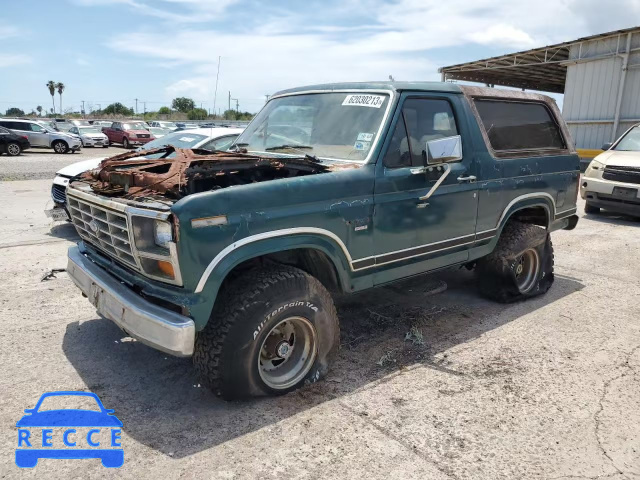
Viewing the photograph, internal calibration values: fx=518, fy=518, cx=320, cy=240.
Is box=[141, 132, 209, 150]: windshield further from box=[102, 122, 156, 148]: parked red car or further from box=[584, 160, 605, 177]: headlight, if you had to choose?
box=[102, 122, 156, 148]: parked red car

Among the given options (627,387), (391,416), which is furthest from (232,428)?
(627,387)

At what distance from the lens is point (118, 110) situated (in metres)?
81.6

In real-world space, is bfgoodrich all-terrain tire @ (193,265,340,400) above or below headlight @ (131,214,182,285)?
below

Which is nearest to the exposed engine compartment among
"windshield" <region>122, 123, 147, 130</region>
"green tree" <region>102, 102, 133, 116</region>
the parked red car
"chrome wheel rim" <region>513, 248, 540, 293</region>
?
"chrome wheel rim" <region>513, 248, 540, 293</region>

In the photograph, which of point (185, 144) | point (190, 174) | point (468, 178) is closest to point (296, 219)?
point (190, 174)

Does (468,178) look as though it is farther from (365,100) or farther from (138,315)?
(138,315)

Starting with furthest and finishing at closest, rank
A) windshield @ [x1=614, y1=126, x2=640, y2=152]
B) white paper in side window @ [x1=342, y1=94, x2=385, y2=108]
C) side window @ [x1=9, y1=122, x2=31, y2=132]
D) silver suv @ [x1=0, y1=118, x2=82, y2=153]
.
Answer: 1. silver suv @ [x1=0, y1=118, x2=82, y2=153]
2. side window @ [x1=9, y1=122, x2=31, y2=132]
3. windshield @ [x1=614, y1=126, x2=640, y2=152]
4. white paper in side window @ [x1=342, y1=94, x2=385, y2=108]

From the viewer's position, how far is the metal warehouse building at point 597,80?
54.7 ft

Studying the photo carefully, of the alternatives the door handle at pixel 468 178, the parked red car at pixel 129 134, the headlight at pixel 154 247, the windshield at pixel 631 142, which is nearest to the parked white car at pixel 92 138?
the parked red car at pixel 129 134

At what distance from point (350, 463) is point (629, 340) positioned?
9.78ft

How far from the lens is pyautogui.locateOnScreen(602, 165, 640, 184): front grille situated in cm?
914

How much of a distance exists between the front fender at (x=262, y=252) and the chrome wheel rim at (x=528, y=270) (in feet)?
8.48

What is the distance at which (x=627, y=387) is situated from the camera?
3639 millimetres

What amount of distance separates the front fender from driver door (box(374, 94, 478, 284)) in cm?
34
